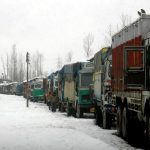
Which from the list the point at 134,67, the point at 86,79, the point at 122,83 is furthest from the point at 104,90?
the point at 86,79

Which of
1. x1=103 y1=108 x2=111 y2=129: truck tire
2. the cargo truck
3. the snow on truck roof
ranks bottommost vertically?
x1=103 y1=108 x2=111 y2=129: truck tire

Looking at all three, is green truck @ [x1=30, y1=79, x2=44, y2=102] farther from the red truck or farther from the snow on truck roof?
the snow on truck roof

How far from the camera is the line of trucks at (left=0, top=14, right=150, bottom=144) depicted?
14.9 meters

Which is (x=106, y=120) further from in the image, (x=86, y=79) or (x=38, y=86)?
(x=38, y=86)

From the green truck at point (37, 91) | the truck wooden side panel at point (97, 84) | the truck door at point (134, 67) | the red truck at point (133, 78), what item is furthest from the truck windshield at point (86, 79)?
the green truck at point (37, 91)

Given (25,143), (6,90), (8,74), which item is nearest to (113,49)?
(25,143)

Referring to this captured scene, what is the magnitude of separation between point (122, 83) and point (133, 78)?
6.91 feet

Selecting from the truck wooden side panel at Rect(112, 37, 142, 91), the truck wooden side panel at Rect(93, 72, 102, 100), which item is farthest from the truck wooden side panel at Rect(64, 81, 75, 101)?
the truck wooden side panel at Rect(112, 37, 142, 91)

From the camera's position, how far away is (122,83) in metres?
18.2

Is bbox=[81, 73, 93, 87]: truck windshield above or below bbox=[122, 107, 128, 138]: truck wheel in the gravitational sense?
above

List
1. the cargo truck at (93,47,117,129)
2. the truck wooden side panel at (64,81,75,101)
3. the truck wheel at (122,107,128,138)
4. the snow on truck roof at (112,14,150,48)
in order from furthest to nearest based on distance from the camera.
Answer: the truck wooden side panel at (64,81,75,101), the cargo truck at (93,47,117,129), the truck wheel at (122,107,128,138), the snow on truck roof at (112,14,150,48)

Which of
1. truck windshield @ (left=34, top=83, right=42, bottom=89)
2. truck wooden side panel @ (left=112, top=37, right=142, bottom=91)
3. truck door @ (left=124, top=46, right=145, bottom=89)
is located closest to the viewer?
truck door @ (left=124, top=46, right=145, bottom=89)

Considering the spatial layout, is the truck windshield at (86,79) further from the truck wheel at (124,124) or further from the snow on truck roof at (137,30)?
the truck wheel at (124,124)

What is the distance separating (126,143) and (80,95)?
44.0ft
